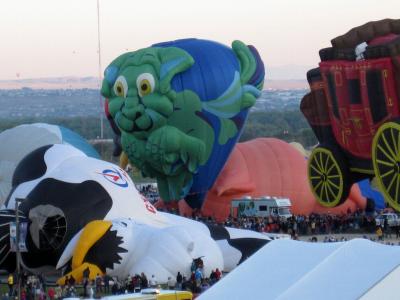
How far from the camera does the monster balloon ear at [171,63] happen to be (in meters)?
26.4

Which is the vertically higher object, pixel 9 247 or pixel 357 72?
pixel 357 72

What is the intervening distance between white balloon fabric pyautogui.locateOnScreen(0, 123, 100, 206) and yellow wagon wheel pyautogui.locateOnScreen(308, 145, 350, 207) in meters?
7.16

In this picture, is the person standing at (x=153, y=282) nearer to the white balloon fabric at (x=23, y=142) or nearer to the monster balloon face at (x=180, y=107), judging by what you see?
the monster balloon face at (x=180, y=107)

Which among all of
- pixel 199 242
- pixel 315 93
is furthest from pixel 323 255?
pixel 315 93

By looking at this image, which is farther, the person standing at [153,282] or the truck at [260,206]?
the truck at [260,206]

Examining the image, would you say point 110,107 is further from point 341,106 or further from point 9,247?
point 9,247

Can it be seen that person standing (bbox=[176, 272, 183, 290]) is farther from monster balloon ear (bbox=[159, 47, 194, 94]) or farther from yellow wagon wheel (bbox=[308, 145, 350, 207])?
monster balloon ear (bbox=[159, 47, 194, 94])

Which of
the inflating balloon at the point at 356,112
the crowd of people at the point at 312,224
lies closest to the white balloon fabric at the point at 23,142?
the crowd of people at the point at 312,224

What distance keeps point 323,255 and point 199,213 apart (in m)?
16.8

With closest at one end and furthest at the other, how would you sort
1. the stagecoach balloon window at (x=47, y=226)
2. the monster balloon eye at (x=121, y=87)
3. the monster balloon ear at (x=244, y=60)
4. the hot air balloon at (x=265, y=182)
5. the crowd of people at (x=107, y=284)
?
1. the crowd of people at (x=107, y=284)
2. the stagecoach balloon window at (x=47, y=226)
3. the monster balloon eye at (x=121, y=87)
4. the monster balloon ear at (x=244, y=60)
5. the hot air balloon at (x=265, y=182)

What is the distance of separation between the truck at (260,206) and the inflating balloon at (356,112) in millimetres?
2084

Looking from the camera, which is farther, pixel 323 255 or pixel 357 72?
pixel 357 72

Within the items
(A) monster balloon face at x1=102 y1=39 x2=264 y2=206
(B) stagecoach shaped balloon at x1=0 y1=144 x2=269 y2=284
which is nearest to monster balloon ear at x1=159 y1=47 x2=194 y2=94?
(A) monster balloon face at x1=102 y1=39 x2=264 y2=206

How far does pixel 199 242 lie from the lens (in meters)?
17.9
